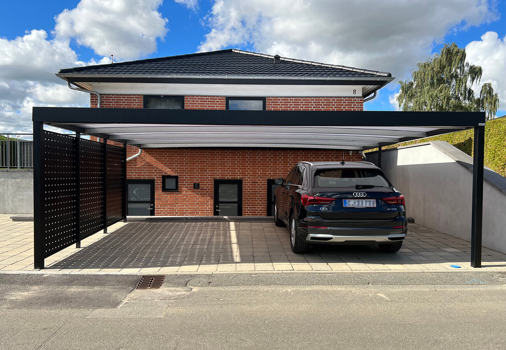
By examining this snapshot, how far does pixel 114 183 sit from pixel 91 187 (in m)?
1.52

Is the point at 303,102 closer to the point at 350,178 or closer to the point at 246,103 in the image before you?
the point at 246,103

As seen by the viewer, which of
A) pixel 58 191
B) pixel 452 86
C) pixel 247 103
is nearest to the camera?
pixel 58 191

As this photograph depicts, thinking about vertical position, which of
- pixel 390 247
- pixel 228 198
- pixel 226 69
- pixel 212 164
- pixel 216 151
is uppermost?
pixel 226 69

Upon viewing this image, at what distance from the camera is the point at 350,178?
594cm

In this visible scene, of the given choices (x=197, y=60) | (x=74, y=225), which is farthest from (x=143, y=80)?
(x=74, y=225)

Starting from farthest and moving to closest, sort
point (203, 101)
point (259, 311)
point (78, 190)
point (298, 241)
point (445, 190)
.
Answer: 1. point (203, 101)
2. point (445, 190)
3. point (78, 190)
4. point (298, 241)
5. point (259, 311)

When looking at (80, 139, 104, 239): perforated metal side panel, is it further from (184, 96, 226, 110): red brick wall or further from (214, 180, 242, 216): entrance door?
(214, 180, 242, 216): entrance door

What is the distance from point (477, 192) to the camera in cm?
553

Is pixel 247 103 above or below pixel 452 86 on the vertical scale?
below

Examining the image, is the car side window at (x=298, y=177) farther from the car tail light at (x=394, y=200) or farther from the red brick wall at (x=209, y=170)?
the red brick wall at (x=209, y=170)

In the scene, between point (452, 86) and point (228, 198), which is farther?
point (452, 86)

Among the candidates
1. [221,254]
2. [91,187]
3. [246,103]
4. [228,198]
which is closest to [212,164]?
[228,198]

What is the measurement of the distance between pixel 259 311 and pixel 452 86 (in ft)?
106

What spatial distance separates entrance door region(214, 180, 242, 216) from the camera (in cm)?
1151
